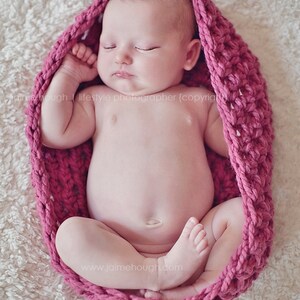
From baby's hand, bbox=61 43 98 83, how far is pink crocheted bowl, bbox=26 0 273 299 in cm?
2

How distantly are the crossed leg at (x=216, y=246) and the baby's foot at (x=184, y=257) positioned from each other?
3cm

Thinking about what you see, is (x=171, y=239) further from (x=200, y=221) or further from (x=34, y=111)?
(x=34, y=111)

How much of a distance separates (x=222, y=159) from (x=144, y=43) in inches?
14.1

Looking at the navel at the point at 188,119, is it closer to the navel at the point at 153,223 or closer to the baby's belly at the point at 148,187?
the baby's belly at the point at 148,187

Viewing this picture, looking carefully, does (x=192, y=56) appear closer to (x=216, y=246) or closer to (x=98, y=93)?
(x=98, y=93)

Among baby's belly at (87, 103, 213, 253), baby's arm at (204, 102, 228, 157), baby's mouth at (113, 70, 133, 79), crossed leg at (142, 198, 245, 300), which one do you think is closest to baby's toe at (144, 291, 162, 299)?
crossed leg at (142, 198, 245, 300)

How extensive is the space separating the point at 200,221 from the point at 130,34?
48 cm

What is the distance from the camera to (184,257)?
130cm

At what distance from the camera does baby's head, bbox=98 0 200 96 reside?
54.7 inches

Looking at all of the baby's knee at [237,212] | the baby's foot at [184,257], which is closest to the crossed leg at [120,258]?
the baby's foot at [184,257]

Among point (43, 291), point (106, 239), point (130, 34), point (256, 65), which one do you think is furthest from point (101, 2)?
point (43, 291)

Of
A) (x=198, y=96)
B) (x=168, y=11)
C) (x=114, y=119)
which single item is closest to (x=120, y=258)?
(x=114, y=119)

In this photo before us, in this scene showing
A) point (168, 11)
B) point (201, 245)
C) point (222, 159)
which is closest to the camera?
point (201, 245)

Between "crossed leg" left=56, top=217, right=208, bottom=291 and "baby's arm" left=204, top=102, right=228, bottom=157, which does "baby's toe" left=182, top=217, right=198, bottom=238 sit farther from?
"baby's arm" left=204, top=102, right=228, bottom=157
